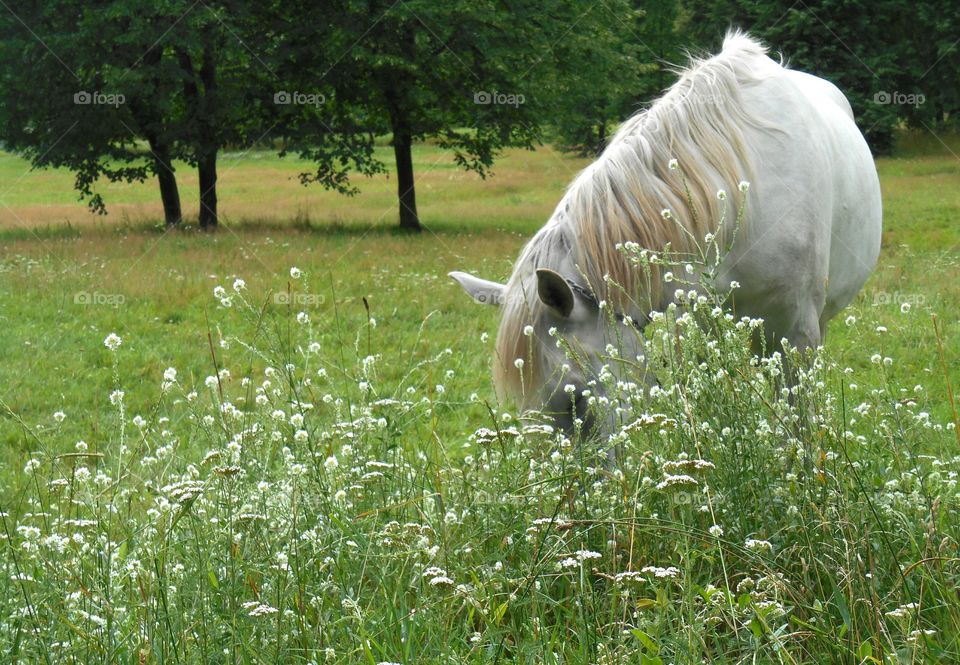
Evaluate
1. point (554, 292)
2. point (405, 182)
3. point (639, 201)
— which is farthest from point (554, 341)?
point (405, 182)

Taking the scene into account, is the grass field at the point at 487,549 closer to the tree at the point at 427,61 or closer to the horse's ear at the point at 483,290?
the horse's ear at the point at 483,290

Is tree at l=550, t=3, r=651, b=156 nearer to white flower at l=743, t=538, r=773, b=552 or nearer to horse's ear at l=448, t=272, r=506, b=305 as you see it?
horse's ear at l=448, t=272, r=506, b=305

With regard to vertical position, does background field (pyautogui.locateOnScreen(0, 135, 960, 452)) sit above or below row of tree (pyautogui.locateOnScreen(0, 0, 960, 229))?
below

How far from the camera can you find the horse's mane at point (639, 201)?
4.12 m

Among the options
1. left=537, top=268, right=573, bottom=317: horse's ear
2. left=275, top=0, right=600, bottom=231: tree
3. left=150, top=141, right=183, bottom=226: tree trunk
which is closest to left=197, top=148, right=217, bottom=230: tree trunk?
left=150, top=141, right=183, bottom=226: tree trunk

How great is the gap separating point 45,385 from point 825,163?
6.34 metres

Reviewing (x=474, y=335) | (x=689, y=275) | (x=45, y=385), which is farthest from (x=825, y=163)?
(x=45, y=385)

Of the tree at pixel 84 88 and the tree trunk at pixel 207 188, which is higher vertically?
the tree at pixel 84 88

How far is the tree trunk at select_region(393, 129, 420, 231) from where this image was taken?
22.6 m

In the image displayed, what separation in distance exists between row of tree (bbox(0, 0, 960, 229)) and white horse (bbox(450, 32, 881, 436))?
14.6m

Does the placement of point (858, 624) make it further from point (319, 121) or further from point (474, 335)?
point (319, 121)

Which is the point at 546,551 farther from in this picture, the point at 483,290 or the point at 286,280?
the point at 286,280

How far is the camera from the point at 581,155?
178ft

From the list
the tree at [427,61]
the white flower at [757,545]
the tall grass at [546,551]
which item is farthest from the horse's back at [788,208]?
the tree at [427,61]
